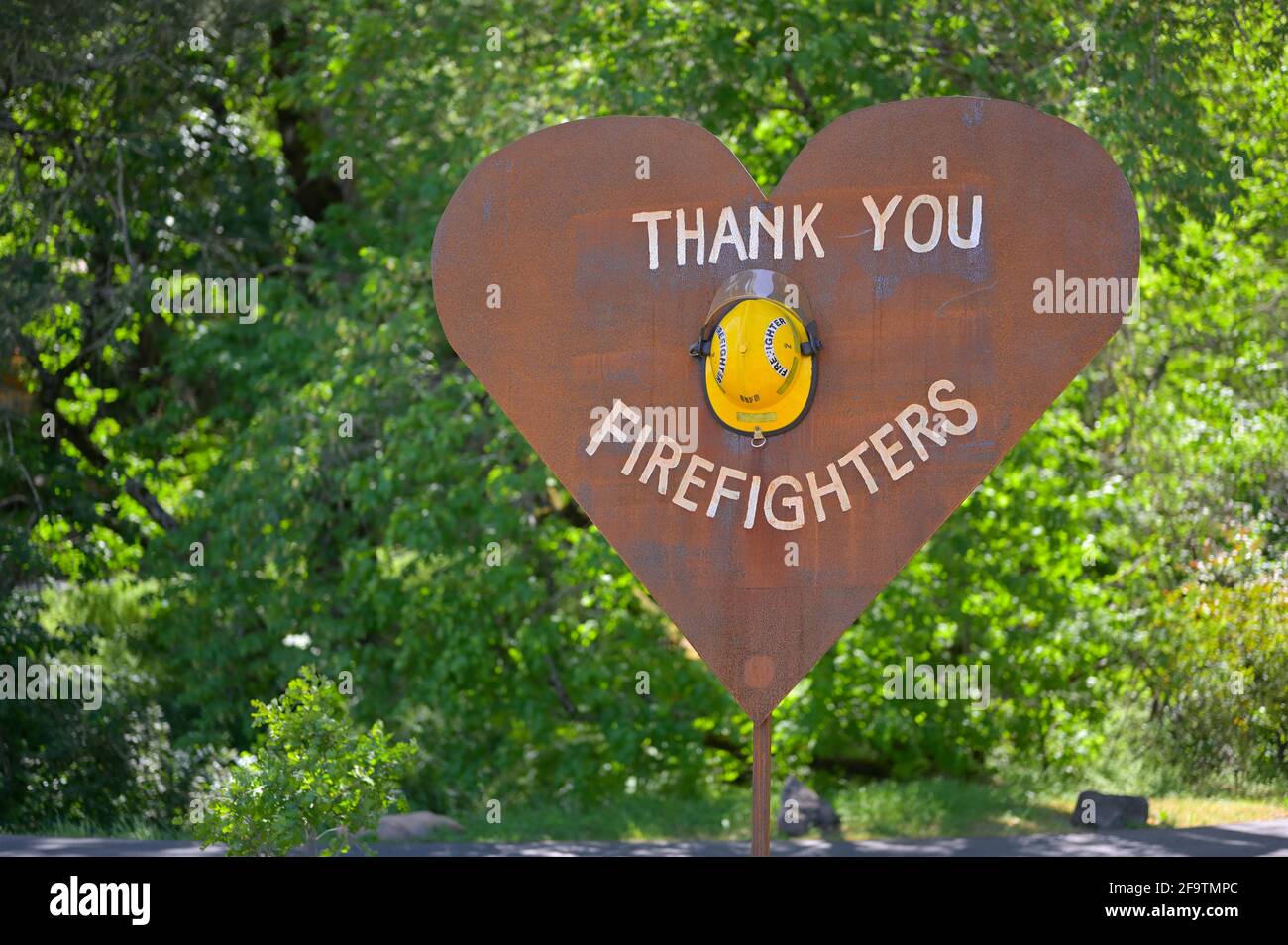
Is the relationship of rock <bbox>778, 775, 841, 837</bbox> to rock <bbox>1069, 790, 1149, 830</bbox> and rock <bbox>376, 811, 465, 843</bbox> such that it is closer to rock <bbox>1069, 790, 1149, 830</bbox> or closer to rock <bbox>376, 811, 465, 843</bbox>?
rock <bbox>1069, 790, 1149, 830</bbox>

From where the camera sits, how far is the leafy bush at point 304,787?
7.28 metres

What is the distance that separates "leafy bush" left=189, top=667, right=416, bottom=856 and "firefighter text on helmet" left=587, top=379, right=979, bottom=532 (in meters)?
2.09

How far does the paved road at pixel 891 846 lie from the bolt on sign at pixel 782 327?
3299mm

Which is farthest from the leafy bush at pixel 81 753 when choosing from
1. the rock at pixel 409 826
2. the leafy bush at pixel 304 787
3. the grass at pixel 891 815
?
the leafy bush at pixel 304 787

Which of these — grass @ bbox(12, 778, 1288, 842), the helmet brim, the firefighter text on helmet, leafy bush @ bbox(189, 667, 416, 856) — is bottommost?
grass @ bbox(12, 778, 1288, 842)

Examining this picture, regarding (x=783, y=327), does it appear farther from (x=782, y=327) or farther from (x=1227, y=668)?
(x=1227, y=668)

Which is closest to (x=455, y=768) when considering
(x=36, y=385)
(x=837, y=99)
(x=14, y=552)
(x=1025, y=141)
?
(x=14, y=552)

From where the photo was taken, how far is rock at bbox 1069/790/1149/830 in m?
9.74

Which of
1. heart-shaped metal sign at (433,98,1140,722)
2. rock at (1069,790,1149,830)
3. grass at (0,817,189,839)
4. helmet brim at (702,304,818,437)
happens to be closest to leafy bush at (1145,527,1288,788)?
rock at (1069,790,1149,830)

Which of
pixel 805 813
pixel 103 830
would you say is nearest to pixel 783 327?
pixel 805 813

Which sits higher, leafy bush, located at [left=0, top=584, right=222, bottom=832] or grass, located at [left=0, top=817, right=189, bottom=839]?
leafy bush, located at [left=0, top=584, right=222, bottom=832]

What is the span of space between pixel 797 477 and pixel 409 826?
4970 mm

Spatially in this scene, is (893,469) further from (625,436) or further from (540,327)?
(540,327)

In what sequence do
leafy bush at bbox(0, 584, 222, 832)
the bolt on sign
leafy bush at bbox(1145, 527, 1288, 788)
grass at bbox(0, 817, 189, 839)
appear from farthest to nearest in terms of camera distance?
leafy bush at bbox(0, 584, 222, 832), leafy bush at bbox(1145, 527, 1288, 788), grass at bbox(0, 817, 189, 839), the bolt on sign
